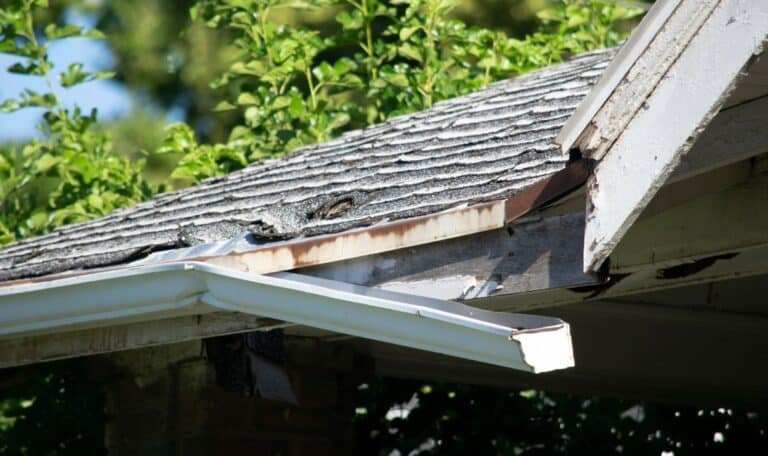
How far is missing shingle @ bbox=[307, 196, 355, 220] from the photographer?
3314 mm

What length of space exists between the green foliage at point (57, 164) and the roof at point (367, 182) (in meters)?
1.70

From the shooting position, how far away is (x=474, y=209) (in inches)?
108

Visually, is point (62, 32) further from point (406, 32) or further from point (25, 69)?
point (406, 32)

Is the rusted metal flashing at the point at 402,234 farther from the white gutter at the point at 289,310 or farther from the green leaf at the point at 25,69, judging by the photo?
the green leaf at the point at 25,69

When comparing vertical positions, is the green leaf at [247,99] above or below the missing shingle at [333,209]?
above

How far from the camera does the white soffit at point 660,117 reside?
202cm

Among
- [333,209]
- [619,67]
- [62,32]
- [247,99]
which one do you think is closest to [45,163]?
[62,32]

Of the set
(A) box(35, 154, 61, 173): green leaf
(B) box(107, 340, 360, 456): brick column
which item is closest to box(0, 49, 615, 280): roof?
(B) box(107, 340, 360, 456): brick column

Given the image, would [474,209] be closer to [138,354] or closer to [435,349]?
[435,349]

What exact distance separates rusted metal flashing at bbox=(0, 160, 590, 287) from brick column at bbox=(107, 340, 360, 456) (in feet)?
2.40

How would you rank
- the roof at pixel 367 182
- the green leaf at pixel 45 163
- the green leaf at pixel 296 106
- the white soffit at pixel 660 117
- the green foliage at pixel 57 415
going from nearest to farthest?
the white soffit at pixel 660 117 → the roof at pixel 367 182 → the green foliage at pixel 57 415 → the green leaf at pixel 296 106 → the green leaf at pixel 45 163

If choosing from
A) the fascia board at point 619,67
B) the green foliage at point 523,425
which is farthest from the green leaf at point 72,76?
the fascia board at point 619,67

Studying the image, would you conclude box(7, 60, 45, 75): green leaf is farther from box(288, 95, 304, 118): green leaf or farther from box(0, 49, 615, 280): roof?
box(0, 49, 615, 280): roof

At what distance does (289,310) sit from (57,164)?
4121 millimetres
